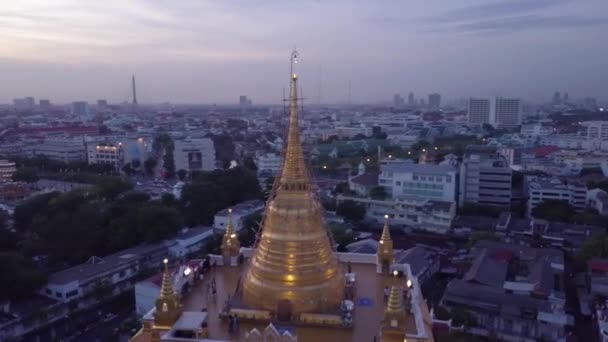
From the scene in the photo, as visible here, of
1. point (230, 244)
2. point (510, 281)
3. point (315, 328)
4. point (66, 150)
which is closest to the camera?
point (315, 328)

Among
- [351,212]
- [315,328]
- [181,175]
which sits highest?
[315,328]

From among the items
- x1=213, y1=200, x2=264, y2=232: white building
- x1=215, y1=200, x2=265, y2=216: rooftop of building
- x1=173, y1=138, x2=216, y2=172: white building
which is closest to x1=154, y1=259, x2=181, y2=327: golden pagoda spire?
x1=213, y1=200, x2=264, y2=232: white building

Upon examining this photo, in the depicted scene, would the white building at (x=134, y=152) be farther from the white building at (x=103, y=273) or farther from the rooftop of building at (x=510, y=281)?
the rooftop of building at (x=510, y=281)

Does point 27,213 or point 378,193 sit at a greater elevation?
point 27,213

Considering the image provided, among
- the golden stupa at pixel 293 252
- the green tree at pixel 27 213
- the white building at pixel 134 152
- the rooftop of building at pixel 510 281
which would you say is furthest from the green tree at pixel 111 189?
the golden stupa at pixel 293 252

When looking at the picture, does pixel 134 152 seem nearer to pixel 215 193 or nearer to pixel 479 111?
pixel 215 193

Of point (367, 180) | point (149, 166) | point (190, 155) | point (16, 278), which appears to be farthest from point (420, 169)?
point (149, 166)

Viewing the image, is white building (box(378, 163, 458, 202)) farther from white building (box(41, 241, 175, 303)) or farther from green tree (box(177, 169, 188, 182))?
green tree (box(177, 169, 188, 182))
